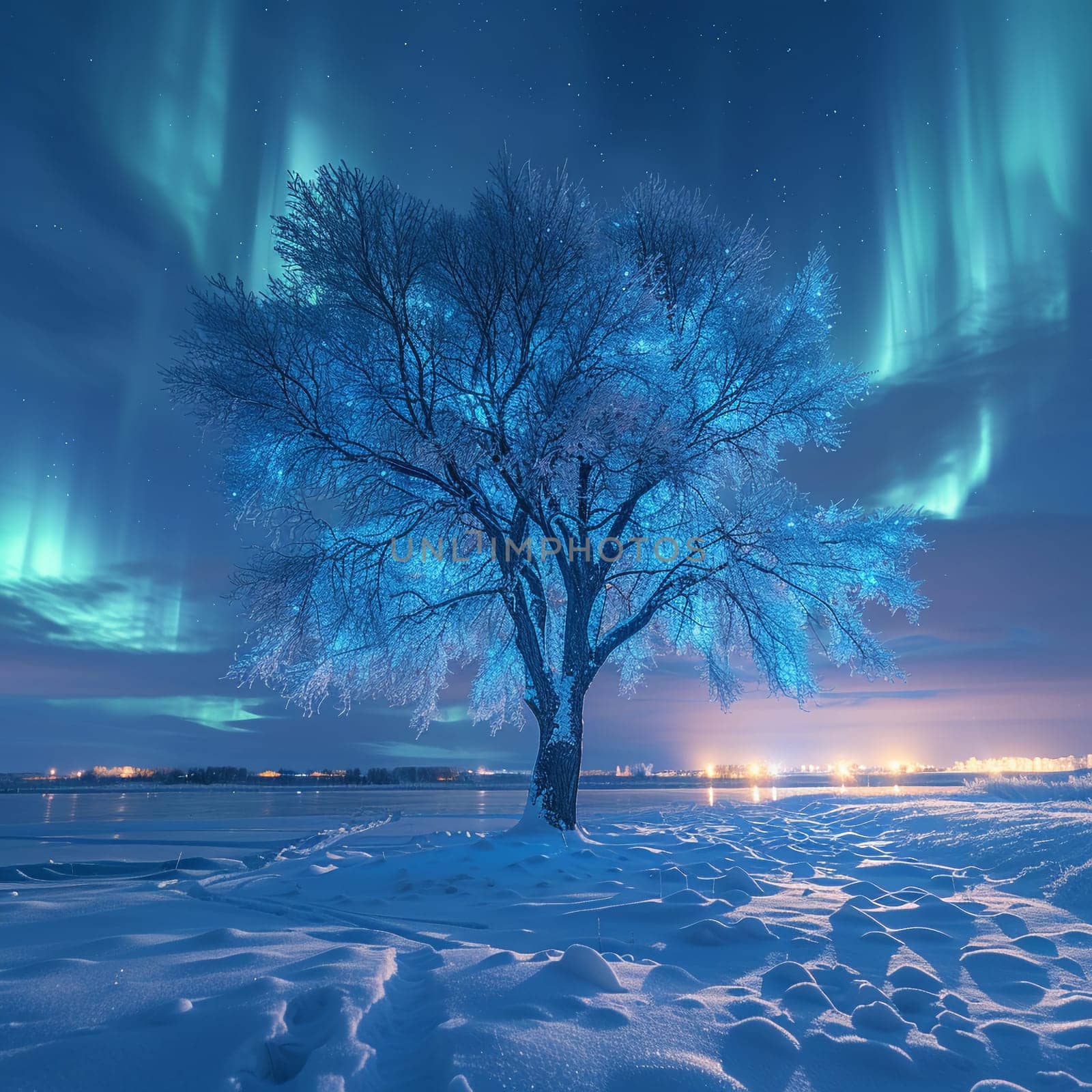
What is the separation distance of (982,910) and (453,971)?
334 cm

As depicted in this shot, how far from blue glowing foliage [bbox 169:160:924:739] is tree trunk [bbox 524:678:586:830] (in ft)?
0.22

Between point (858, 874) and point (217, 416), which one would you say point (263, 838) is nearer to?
point (217, 416)

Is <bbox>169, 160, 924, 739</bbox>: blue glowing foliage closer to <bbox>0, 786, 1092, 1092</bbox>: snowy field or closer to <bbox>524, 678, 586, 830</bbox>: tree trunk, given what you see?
<bbox>524, 678, 586, 830</bbox>: tree trunk

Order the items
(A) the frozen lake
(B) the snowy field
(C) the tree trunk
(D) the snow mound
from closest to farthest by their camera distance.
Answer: (B) the snowy field < (D) the snow mound < (A) the frozen lake < (C) the tree trunk

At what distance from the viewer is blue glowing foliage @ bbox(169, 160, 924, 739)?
8.70 meters

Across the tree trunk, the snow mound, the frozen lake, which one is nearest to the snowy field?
the snow mound

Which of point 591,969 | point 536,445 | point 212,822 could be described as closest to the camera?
point 591,969

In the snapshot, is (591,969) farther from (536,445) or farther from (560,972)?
(536,445)

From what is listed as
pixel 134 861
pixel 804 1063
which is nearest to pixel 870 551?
pixel 804 1063

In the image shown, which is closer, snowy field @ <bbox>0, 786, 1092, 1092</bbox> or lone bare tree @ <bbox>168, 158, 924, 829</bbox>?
snowy field @ <bbox>0, 786, 1092, 1092</bbox>

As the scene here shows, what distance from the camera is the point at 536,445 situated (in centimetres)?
841

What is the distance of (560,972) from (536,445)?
21.6 ft

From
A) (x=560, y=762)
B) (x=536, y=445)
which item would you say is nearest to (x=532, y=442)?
(x=536, y=445)

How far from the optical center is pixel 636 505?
11094 millimetres
